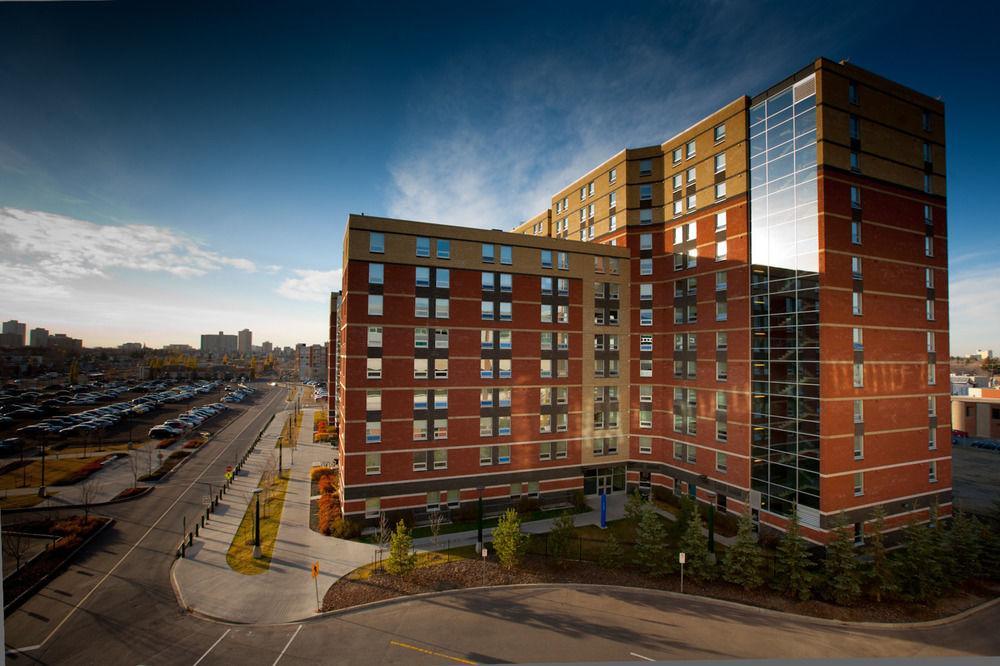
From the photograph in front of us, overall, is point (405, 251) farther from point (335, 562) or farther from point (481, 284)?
point (335, 562)

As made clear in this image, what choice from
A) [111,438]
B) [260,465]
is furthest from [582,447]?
[111,438]

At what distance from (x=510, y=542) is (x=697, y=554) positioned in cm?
800

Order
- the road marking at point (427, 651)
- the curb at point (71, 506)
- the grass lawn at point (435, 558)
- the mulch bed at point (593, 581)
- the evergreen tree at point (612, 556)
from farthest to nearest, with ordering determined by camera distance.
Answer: the curb at point (71, 506), the evergreen tree at point (612, 556), the grass lawn at point (435, 558), the mulch bed at point (593, 581), the road marking at point (427, 651)

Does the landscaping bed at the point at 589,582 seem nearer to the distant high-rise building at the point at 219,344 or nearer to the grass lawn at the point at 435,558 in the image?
the grass lawn at the point at 435,558

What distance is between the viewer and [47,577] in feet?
54.6

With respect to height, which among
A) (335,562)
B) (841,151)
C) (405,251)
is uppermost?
(841,151)

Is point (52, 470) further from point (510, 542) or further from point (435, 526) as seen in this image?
point (510, 542)

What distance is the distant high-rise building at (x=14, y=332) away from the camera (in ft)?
16.0

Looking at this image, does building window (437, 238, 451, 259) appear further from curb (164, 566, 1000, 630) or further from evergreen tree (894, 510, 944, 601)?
evergreen tree (894, 510, 944, 601)

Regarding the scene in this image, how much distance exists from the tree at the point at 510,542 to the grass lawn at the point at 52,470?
83.2ft

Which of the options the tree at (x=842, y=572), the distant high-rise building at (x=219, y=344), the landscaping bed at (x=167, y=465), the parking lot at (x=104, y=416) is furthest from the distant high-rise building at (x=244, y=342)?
the tree at (x=842, y=572)

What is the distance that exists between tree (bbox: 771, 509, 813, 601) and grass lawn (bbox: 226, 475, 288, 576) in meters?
22.1

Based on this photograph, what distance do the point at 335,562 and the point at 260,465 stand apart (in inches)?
819

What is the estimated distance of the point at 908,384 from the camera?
23.3 m
